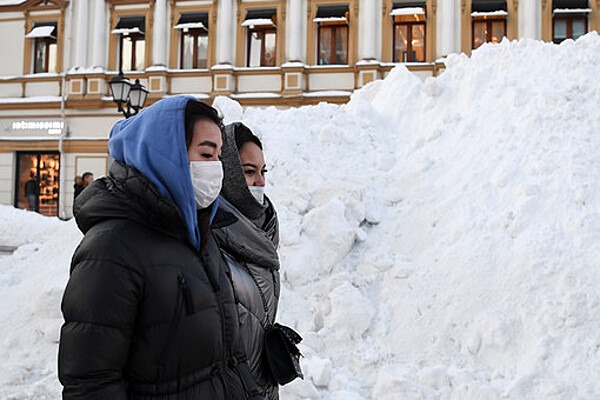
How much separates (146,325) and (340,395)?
125 inches

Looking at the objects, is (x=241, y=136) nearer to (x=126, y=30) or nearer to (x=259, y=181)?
(x=259, y=181)

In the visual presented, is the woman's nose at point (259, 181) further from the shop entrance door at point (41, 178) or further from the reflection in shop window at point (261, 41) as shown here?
the shop entrance door at point (41, 178)

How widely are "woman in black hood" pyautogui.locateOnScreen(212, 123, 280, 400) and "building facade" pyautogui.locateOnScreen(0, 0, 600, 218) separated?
17412 millimetres

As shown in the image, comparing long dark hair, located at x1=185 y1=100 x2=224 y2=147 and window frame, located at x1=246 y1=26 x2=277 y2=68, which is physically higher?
window frame, located at x1=246 y1=26 x2=277 y2=68

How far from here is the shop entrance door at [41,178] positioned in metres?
22.2

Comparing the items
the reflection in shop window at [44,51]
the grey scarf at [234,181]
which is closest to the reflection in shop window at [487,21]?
the reflection in shop window at [44,51]

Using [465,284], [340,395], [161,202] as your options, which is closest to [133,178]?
[161,202]

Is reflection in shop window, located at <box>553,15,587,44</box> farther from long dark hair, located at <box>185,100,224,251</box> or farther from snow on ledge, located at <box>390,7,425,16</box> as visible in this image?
long dark hair, located at <box>185,100,224,251</box>

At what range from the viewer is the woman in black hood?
2.47 meters

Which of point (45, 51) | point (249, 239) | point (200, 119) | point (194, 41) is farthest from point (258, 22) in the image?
point (200, 119)

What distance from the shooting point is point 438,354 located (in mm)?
5148

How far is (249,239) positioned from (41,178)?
71.2 ft

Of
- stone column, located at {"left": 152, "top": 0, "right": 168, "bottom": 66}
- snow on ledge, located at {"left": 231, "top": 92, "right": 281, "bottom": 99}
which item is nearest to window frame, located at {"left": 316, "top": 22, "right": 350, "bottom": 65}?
snow on ledge, located at {"left": 231, "top": 92, "right": 281, "bottom": 99}

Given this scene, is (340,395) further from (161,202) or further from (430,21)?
(430,21)
